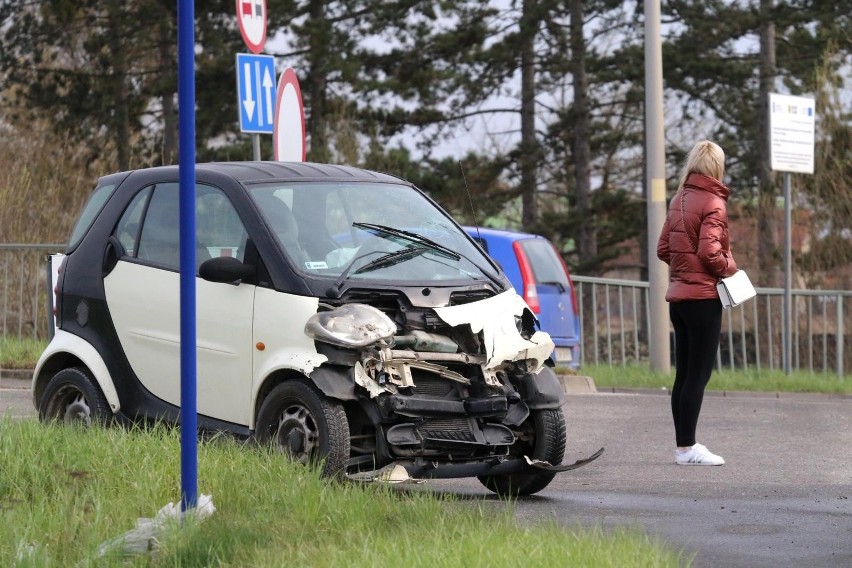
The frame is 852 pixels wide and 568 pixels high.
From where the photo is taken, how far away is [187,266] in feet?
19.3

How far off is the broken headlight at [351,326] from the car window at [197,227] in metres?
0.76

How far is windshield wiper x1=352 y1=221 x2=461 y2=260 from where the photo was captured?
8.12 meters

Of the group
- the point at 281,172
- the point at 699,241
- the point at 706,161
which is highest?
the point at 706,161

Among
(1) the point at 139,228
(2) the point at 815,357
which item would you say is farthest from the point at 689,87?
(1) the point at 139,228

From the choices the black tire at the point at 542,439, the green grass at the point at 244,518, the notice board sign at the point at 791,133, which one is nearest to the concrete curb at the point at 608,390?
the notice board sign at the point at 791,133

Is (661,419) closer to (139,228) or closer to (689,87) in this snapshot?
(139,228)

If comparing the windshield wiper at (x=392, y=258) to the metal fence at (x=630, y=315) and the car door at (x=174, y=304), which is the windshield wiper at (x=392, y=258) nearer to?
the car door at (x=174, y=304)

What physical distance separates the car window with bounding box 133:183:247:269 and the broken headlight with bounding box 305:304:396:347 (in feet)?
2.48

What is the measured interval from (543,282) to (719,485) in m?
7.48

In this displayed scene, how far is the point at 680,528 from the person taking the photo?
706 centimetres

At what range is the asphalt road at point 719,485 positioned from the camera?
6.73 metres

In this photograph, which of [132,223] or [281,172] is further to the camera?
[132,223]

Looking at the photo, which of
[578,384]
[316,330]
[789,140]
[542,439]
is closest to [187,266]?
[316,330]

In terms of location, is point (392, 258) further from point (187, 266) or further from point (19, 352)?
point (19, 352)
